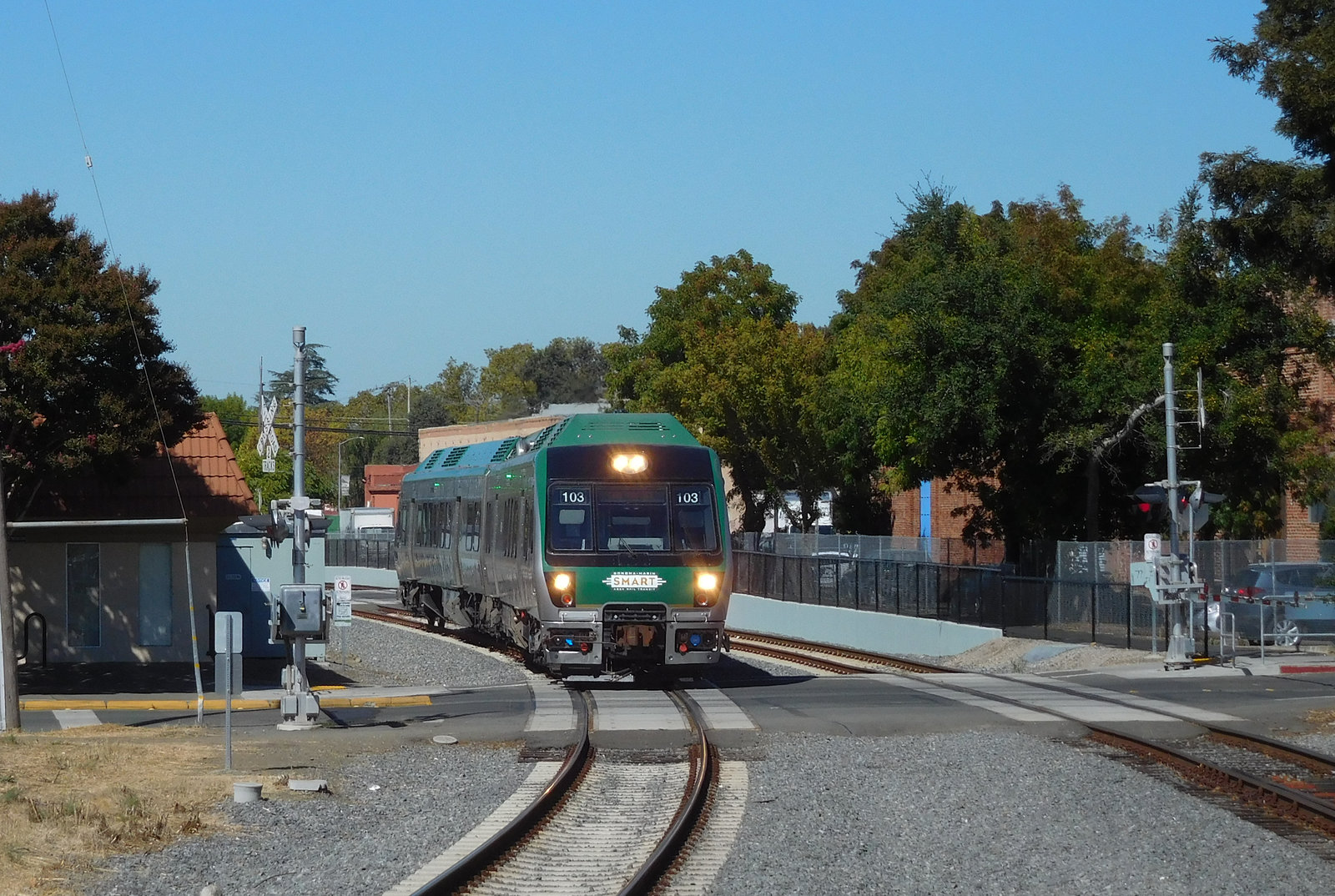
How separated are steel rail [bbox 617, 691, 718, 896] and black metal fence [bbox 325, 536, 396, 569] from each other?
5218 cm

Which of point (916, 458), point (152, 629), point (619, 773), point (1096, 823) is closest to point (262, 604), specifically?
point (152, 629)

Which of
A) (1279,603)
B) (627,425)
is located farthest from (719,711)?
(1279,603)

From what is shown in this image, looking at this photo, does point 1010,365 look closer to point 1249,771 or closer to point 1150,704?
point 1150,704

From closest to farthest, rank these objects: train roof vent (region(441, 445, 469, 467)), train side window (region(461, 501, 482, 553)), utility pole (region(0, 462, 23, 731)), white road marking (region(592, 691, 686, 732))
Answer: utility pole (region(0, 462, 23, 731))
white road marking (region(592, 691, 686, 732))
train side window (region(461, 501, 482, 553))
train roof vent (region(441, 445, 469, 467))

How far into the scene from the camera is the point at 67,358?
70.3 feet

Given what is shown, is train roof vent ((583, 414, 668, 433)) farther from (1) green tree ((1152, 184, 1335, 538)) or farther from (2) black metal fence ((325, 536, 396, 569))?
(2) black metal fence ((325, 536, 396, 569))

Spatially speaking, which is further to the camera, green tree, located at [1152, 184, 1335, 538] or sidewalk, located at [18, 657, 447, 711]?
green tree, located at [1152, 184, 1335, 538]

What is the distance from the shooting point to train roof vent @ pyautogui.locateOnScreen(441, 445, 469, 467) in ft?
101

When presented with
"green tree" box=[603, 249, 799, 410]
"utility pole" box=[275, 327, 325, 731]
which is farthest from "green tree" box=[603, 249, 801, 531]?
"utility pole" box=[275, 327, 325, 731]

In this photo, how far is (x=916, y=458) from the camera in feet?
116

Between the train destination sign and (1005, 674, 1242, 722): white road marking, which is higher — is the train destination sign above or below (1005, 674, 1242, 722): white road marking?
above

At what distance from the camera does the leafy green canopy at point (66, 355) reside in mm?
21391

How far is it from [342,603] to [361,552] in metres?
47.0

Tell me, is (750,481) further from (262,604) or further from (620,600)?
(620,600)
